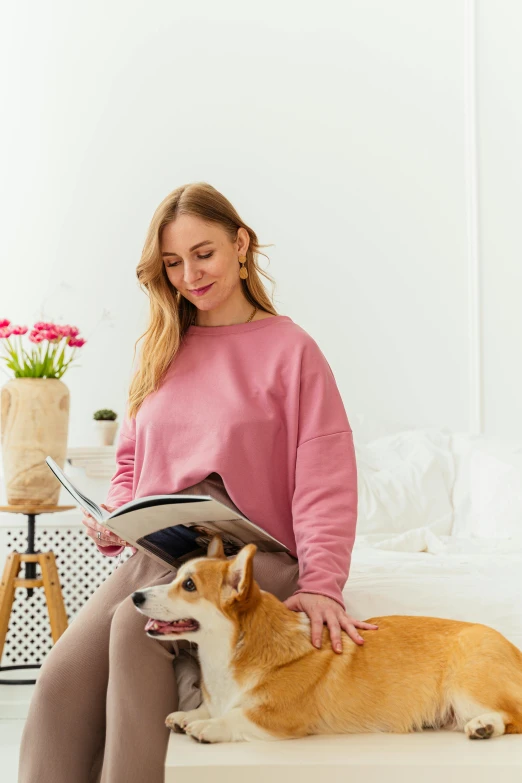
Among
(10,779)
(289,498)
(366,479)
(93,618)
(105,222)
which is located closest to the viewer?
(93,618)

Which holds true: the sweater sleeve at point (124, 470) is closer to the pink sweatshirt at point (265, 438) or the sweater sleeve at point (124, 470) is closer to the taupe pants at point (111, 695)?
the pink sweatshirt at point (265, 438)

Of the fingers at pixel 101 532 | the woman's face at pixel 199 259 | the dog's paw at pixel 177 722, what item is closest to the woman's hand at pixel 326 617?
the dog's paw at pixel 177 722

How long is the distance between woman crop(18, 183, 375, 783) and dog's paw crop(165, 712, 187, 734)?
0.03 metres

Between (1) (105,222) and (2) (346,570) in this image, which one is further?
(1) (105,222)

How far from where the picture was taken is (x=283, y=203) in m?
3.26

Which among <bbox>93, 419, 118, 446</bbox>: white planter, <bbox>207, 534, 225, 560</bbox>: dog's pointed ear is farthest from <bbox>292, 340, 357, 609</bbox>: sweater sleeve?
<bbox>93, 419, 118, 446</bbox>: white planter

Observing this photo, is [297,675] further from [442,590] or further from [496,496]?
[496,496]

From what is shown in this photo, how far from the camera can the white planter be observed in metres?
3.04

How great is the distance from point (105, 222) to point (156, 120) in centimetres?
44

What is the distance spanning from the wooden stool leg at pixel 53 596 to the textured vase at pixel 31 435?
0.19 meters

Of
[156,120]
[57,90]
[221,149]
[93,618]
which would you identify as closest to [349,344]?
[221,149]

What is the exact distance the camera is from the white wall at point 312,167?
322 centimetres

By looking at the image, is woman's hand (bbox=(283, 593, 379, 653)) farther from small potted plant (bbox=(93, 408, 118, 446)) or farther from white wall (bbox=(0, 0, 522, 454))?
white wall (bbox=(0, 0, 522, 454))

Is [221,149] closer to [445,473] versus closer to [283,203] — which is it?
[283,203]
